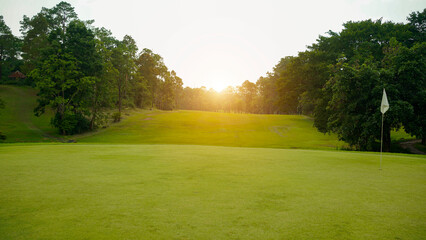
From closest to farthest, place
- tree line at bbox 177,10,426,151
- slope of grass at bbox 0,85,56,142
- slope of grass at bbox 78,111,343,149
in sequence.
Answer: tree line at bbox 177,10,426,151 → slope of grass at bbox 78,111,343,149 → slope of grass at bbox 0,85,56,142

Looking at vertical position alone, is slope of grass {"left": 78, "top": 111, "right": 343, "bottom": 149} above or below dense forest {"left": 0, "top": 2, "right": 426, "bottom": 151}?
below

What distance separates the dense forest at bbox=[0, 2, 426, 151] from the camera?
80.2ft

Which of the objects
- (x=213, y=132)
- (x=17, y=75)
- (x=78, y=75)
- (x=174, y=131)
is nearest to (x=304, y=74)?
(x=213, y=132)

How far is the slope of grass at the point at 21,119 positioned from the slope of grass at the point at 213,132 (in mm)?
7648

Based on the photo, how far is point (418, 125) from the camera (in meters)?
24.2

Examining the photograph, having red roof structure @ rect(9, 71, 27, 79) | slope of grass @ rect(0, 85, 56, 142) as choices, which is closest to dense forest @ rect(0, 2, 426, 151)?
red roof structure @ rect(9, 71, 27, 79)

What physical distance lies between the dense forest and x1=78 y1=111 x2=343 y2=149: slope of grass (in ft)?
11.9

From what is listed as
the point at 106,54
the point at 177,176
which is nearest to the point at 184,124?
the point at 106,54

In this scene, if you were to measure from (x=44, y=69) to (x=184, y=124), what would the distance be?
27.3 metres

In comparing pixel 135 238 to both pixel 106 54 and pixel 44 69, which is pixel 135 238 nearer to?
pixel 44 69

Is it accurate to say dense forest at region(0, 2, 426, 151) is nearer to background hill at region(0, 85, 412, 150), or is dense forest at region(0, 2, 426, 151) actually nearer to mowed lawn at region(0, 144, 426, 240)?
background hill at region(0, 85, 412, 150)

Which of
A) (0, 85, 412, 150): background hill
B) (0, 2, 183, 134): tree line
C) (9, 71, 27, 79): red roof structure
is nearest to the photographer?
(0, 85, 412, 150): background hill

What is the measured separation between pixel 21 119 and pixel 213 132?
37.7 m

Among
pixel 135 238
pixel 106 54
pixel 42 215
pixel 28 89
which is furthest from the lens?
pixel 28 89
